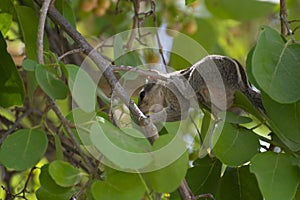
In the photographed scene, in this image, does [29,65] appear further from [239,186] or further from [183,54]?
[183,54]

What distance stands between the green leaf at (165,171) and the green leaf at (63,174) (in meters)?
0.10

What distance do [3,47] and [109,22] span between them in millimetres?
909

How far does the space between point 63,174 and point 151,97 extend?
17.2 inches

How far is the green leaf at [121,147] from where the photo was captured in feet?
2.68

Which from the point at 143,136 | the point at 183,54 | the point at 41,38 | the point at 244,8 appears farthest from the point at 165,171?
the point at 244,8

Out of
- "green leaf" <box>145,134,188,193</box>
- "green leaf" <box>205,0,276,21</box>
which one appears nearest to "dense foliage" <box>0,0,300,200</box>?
"green leaf" <box>145,134,188,193</box>

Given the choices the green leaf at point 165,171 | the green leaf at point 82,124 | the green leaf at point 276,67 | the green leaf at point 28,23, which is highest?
the green leaf at point 276,67

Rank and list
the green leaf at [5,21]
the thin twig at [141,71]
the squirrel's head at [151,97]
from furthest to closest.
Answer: the green leaf at [5,21] → the squirrel's head at [151,97] → the thin twig at [141,71]

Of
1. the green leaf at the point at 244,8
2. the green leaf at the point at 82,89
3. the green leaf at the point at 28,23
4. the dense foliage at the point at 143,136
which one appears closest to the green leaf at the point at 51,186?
the dense foliage at the point at 143,136

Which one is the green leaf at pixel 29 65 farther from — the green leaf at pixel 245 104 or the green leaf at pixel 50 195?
the green leaf at pixel 245 104

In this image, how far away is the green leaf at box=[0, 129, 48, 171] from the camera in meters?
0.97

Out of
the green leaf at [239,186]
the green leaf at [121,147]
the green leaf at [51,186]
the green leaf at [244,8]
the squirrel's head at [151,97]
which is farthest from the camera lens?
the green leaf at [244,8]

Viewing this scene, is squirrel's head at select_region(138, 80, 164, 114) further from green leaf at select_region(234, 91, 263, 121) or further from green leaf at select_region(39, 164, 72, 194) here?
green leaf at select_region(39, 164, 72, 194)

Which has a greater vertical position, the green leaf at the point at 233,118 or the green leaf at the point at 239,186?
the green leaf at the point at 233,118
